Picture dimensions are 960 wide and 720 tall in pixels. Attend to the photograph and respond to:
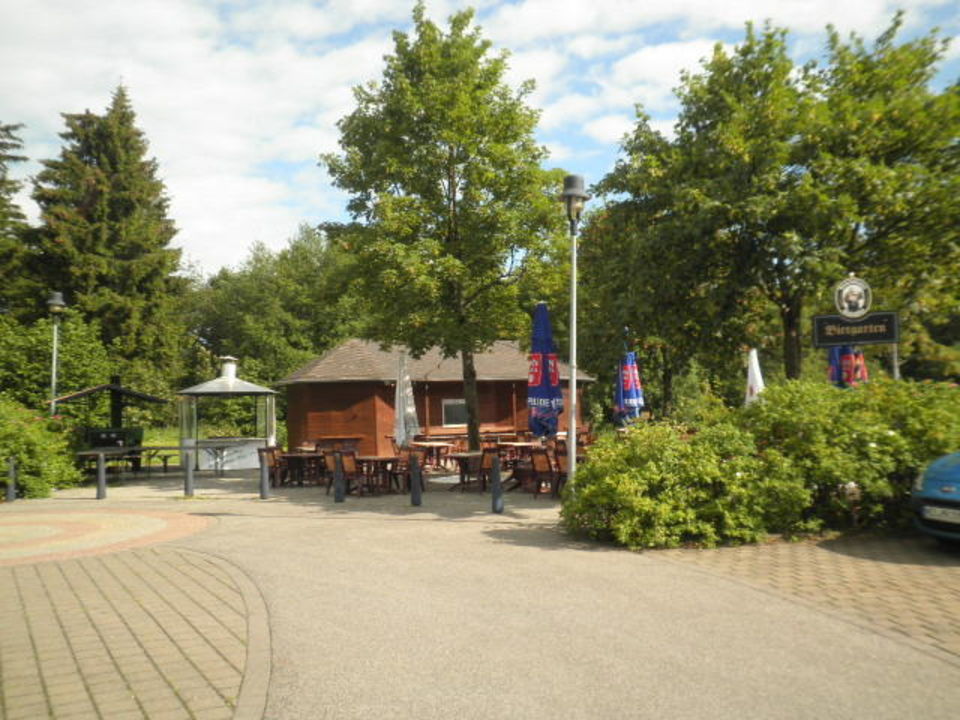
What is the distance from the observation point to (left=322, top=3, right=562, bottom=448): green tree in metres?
16.2

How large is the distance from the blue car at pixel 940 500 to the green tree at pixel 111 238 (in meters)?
40.5

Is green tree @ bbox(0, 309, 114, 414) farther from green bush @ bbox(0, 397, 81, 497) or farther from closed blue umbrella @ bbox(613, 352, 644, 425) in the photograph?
closed blue umbrella @ bbox(613, 352, 644, 425)

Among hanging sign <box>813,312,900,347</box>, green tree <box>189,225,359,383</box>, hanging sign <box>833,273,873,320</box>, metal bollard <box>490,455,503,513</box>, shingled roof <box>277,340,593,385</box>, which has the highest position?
green tree <box>189,225,359,383</box>

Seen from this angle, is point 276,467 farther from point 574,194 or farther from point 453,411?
point 453,411

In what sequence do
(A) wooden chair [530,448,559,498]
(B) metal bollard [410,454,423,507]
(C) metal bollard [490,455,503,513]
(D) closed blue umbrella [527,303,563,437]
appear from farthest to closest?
(D) closed blue umbrella [527,303,563,437] → (A) wooden chair [530,448,559,498] → (B) metal bollard [410,454,423,507] → (C) metal bollard [490,455,503,513]

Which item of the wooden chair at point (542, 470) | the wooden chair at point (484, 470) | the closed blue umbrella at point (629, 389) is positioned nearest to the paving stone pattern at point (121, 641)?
the wooden chair at point (542, 470)

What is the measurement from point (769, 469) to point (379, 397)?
57.5 feet

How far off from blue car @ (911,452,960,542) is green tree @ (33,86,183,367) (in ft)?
133

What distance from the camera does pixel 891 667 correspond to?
4.70m

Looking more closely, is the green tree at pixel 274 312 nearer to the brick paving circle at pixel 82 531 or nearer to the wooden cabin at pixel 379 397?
the wooden cabin at pixel 379 397

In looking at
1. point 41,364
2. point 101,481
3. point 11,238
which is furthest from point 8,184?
point 101,481

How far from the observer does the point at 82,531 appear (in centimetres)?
1095

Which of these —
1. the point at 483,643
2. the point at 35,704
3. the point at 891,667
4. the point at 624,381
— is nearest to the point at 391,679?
the point at 483,643

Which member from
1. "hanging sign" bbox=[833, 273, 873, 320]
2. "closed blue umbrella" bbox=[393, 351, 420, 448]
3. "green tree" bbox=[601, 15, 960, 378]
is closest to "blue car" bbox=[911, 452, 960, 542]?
"hanging sign" bbox=[833, 273, 873, 320]
